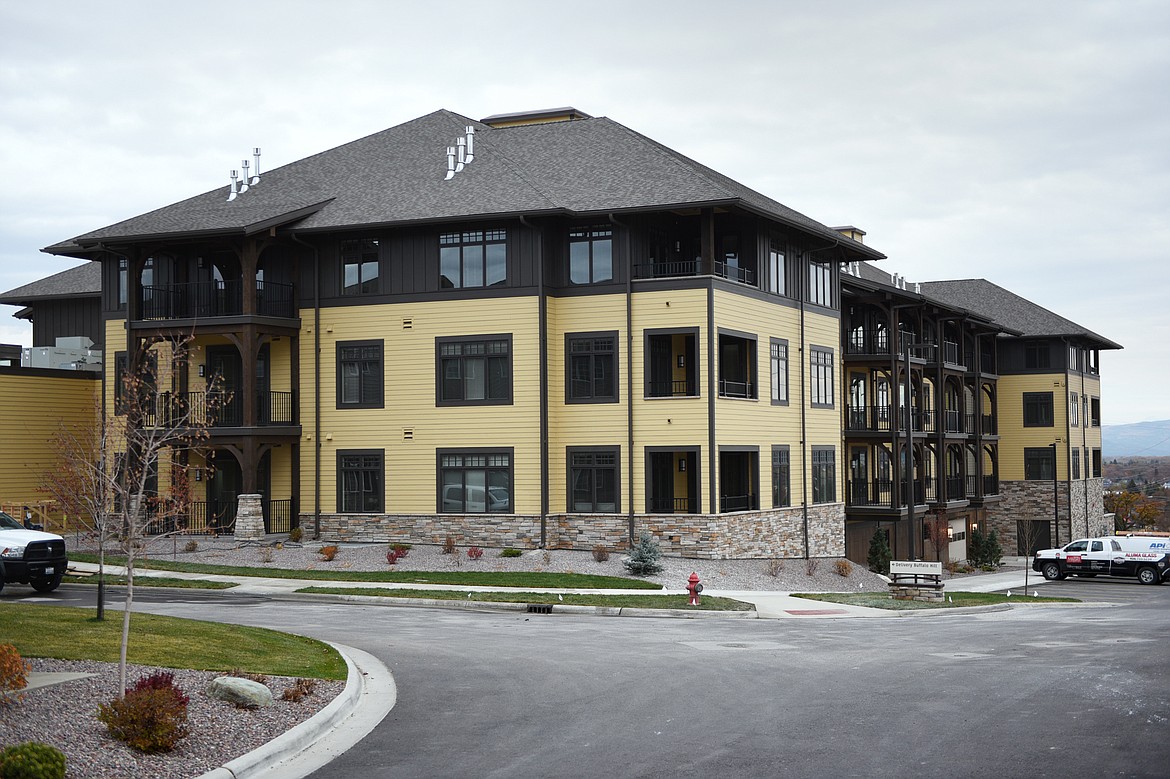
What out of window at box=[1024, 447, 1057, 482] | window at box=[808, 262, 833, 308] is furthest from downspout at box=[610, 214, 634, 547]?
window at box=[1024, 447, 1057, 482]

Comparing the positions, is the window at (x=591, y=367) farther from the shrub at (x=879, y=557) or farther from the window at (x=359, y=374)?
the shrub at (x=879, y=557)

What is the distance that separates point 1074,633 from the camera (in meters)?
24.2

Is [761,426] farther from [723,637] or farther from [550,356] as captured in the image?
[723,637]

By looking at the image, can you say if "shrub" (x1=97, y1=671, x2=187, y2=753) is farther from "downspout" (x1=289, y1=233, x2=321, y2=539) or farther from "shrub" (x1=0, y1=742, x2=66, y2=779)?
"downspout" (x1=289, y1=233, x2=321, y2=539)

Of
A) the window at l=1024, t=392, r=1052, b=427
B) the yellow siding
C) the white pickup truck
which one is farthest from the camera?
the window at l=1024, t=392, r=1052, b=427

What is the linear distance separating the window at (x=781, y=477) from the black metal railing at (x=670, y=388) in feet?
14.9

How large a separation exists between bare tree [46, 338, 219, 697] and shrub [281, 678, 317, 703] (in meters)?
1.97

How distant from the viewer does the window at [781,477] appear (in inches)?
1613

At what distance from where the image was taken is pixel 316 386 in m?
40.9

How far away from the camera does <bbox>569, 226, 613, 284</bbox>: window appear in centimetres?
3812

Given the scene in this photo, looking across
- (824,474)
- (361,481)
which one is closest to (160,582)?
(361,481)

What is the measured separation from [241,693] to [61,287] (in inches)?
1705

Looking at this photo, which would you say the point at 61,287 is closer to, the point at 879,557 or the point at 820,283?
the point at 820,283

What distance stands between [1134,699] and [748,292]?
2518cm
